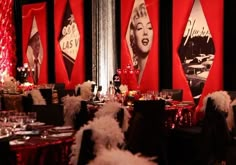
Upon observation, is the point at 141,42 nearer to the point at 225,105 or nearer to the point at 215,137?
the point at 225,105

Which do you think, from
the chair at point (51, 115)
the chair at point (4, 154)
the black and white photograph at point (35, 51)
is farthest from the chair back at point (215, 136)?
the black and white photograph at point (35, 51)

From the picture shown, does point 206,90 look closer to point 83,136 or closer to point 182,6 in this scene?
point 182,6

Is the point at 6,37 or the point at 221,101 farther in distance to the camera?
the point at 6,37

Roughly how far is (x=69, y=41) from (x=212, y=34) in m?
4.45

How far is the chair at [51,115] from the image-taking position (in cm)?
463

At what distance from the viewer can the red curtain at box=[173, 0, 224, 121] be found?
7.13 meters

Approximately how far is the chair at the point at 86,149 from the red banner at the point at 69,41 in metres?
7.68

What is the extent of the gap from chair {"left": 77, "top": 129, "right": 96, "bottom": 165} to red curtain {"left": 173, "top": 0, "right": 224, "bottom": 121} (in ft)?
16.3

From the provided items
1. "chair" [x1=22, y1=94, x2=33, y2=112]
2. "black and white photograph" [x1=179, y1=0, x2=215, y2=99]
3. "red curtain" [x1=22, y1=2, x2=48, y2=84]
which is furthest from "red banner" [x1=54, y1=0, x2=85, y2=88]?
"chair" [x1=22, y1=94, x2=33, y2=112]

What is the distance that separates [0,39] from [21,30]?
2.36 feet

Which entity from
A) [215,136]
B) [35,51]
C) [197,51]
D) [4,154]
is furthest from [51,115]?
[35,51]

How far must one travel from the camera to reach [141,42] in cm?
870

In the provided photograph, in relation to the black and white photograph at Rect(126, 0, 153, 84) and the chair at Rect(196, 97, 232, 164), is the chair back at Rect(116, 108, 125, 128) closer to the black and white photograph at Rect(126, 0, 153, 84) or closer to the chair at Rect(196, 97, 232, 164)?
the chair at Rect(196, 97, 232, 164)

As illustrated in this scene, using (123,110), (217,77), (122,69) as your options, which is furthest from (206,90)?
(123,110)
